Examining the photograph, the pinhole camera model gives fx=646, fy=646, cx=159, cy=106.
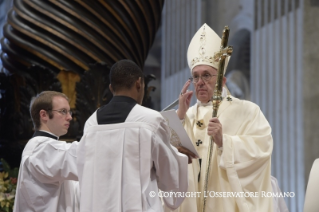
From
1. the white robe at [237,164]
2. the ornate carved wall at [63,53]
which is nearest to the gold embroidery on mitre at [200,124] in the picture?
the white robe at [237,164]

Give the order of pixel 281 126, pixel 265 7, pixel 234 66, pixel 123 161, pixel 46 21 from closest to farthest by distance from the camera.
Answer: pixel 123 161 < pixel 46 21 < pixel 281 126 < pixel 265 7 < pixel 234 66

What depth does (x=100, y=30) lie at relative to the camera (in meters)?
5.15

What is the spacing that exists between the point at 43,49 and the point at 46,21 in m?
0.22

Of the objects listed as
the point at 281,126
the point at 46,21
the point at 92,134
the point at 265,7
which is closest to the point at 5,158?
the point at 46,21

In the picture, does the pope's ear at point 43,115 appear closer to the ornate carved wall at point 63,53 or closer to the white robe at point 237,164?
the ornate carved wall at point 63,53

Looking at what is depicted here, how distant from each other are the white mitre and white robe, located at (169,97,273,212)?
40 cm

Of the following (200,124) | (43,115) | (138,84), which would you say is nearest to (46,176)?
(43,115)

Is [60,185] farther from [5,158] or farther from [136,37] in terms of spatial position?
[136,37]

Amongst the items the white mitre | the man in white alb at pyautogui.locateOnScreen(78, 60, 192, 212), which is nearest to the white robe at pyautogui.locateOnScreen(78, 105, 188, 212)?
the man in white alb at pyautogui.locateOnScreen(78, 60, 192, 212)

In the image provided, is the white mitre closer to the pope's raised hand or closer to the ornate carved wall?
the pope's raised hand

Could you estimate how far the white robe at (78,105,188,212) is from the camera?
350 centimetres

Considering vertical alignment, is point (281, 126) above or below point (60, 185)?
above

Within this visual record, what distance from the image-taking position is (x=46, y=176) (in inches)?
159

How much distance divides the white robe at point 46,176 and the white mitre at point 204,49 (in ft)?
4.28
